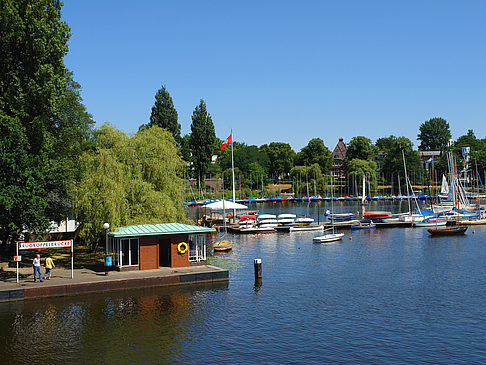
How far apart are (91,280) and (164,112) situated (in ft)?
260

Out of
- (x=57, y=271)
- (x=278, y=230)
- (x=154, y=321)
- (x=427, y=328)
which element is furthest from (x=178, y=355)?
(x=278, y=230)

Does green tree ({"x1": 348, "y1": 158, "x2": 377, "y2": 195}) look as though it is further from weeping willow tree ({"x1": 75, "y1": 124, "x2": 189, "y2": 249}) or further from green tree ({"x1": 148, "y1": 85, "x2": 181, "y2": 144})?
weeping willow tree ({"x1": 75, "y1": 124, "x2": 189, "y2": 249})

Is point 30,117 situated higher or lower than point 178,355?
higher

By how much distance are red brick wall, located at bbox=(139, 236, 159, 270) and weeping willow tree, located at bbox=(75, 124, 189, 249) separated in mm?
3328

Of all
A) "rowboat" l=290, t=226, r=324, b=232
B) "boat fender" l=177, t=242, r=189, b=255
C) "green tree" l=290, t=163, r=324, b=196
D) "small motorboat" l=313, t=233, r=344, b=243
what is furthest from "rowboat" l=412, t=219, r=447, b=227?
"green tree" l=290, t=163, r=324, b=196

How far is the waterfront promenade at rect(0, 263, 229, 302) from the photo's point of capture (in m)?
31.4

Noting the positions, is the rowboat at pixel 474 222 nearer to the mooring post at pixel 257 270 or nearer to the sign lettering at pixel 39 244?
the mooring post at pixel 257 270

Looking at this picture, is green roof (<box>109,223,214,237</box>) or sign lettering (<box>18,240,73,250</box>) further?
green roof (<box>109,223,214,237</box>)

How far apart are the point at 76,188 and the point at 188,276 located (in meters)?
→ 13.0

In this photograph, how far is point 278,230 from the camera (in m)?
80.5

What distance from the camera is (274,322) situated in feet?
93.1

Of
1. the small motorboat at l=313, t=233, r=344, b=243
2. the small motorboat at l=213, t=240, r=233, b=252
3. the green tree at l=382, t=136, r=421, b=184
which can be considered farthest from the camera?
the green tree at l=382, t=136, r=421, b=184

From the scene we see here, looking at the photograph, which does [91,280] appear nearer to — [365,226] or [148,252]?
[148,252]

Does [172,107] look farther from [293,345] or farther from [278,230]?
[293,345]
